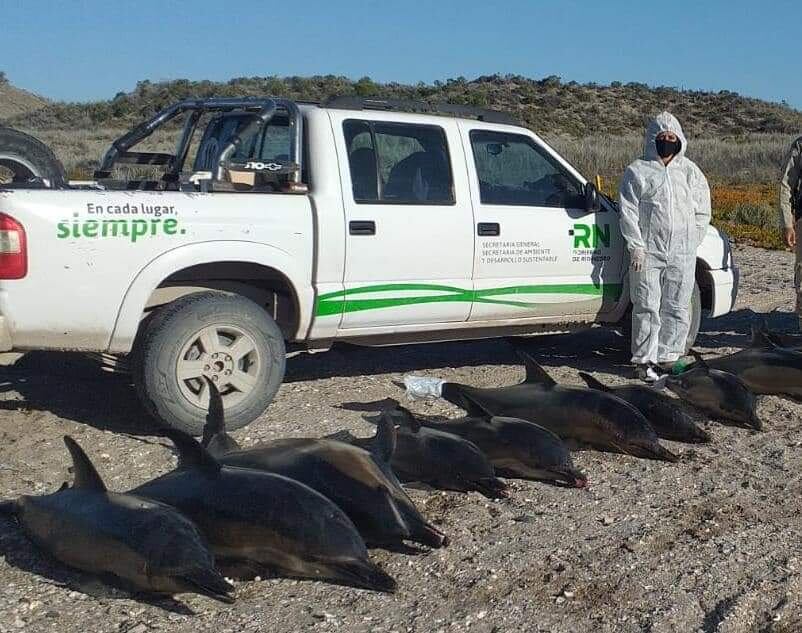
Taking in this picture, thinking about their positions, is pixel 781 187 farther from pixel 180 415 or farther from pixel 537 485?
pixel 180 415

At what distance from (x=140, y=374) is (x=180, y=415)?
0.33 metres

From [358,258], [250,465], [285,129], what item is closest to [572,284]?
[358,258]

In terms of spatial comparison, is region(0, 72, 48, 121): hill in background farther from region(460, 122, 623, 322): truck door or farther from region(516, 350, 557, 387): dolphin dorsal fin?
region(516, 350, 557, 387): dolphin dorsal fin

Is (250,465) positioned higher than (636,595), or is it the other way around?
(250,465)

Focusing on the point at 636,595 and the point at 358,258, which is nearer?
the point at 636,595

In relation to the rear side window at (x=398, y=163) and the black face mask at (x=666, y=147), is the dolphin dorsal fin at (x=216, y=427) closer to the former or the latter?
the rear side window at (x=398, y=163)

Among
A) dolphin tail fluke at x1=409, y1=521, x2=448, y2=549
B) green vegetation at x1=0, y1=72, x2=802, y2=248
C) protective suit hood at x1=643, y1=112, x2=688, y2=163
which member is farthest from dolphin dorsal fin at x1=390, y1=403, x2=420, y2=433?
green vegetation at x1=0, y1=72, x2=802, y2=248

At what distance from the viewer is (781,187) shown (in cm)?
887

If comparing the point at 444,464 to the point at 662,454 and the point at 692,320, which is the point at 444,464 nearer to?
the point at 662,454

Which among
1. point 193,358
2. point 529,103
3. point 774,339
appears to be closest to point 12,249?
point 193,358

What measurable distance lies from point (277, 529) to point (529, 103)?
61.5m

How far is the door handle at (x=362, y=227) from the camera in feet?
21.5

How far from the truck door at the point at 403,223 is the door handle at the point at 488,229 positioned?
73mm

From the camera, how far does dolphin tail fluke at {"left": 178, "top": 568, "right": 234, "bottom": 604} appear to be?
3676mm
